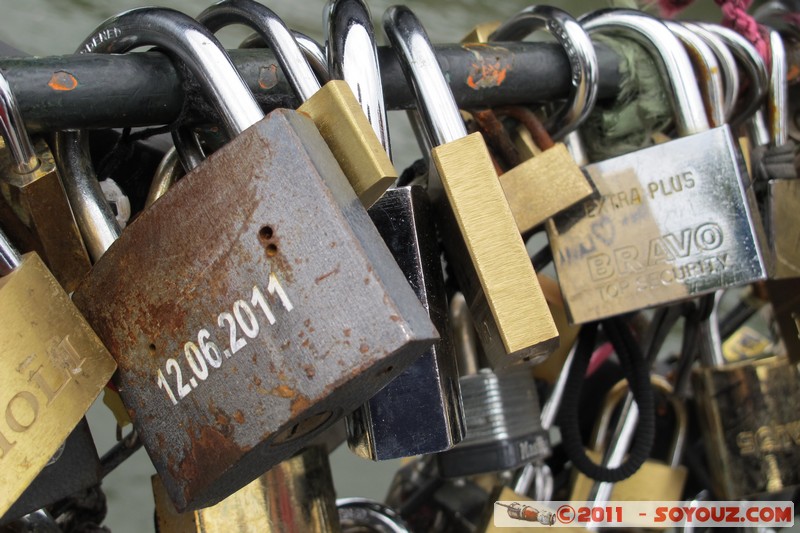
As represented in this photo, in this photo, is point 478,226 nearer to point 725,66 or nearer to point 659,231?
point 659,231

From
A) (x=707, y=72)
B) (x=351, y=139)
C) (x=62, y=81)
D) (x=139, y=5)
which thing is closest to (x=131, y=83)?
(x=62, y=81)

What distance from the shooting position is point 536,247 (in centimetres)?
167

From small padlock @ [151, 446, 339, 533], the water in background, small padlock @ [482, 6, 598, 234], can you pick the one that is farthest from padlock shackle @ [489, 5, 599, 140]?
the water in background

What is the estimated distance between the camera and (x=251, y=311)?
41cm

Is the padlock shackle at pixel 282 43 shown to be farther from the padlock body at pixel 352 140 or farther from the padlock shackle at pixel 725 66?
the padlock shackle at pixel 725 66

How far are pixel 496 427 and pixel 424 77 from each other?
328mm

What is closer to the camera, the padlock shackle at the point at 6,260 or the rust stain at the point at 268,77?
the padlock shackle at the point at 6,260

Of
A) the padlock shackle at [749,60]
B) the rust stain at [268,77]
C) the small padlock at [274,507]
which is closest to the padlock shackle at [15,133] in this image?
the rust stain at [268,77]

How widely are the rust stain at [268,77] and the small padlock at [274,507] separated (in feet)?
0.86

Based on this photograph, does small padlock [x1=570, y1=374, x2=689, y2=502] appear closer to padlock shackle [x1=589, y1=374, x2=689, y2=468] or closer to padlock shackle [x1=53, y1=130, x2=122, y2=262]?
padlock shackle [x1=589, y1=374, x2=689, y2=468]

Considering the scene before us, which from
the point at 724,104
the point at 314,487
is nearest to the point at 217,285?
the point at 314,487

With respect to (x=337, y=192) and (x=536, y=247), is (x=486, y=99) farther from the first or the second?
(x=536, y=247)

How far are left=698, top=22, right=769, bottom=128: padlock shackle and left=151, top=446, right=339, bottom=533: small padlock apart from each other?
52cm

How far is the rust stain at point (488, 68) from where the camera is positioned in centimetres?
63
